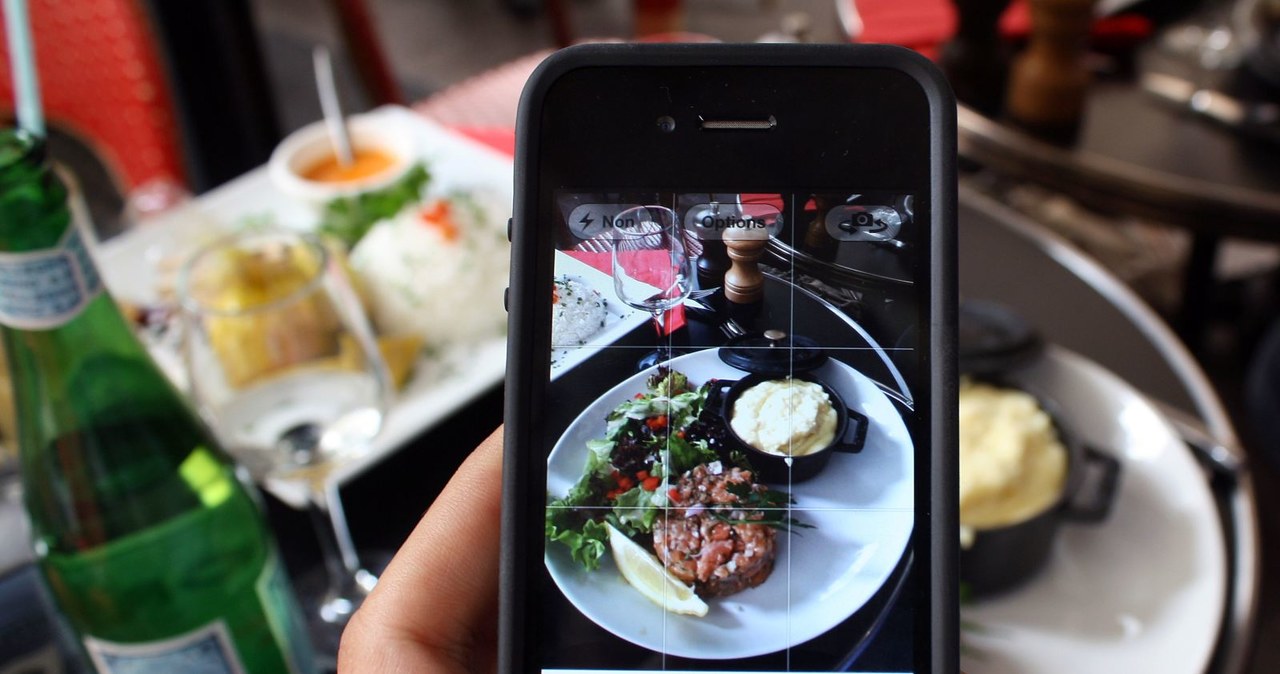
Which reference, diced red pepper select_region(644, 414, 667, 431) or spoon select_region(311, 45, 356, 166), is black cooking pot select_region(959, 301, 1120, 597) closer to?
diced red pepper select_region(644, 414, 667, 431)

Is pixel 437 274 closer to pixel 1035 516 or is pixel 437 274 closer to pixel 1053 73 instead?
pixel 1035 516

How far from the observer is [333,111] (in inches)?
33.5

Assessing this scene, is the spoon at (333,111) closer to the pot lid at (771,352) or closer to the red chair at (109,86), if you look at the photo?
the red chair at (109,86)

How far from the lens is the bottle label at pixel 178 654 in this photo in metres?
0.43

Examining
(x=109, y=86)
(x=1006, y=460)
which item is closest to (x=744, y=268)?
(x=1006, y=460)

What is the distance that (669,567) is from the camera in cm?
31

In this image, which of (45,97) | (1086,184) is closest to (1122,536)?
(1086,184)

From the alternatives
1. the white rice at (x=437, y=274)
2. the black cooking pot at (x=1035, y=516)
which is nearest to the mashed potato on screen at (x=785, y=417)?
the black cooking pot at (x=1035, y=516)

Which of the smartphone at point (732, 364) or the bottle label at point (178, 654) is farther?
the bottle label at point (178, 654)

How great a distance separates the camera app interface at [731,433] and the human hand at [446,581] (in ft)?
0.13

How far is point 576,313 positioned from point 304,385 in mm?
258

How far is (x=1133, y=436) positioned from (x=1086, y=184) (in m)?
0.39

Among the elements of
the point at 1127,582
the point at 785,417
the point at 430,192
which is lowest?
the point at 1127,582

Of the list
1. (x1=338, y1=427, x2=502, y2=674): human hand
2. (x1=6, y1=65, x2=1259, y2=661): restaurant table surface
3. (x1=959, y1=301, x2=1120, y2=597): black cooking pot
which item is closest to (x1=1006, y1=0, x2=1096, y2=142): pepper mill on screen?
(x1=6, y1=65, x2=1259, y2=661): restaurant table surface
